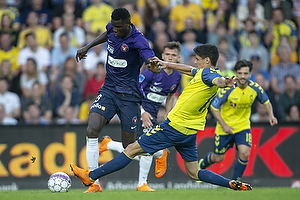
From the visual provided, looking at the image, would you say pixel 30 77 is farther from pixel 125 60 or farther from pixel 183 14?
pixel 125 60

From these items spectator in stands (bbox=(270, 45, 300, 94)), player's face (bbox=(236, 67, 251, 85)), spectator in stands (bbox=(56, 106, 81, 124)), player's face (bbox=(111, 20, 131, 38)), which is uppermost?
player's face (bbox=(111, 20, 131, 38))

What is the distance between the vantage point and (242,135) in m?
9.99

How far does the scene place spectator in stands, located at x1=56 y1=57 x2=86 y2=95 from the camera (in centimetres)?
1295

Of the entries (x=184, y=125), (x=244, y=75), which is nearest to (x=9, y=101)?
(x=244, y=75)

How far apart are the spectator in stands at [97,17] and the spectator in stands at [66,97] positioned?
7.03 feet

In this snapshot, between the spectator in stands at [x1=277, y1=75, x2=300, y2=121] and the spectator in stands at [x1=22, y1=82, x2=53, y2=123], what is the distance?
5431 mm

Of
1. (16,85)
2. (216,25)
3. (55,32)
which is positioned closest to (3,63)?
(16,85)

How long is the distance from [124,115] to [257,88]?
2.93m

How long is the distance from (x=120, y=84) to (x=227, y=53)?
6019mm

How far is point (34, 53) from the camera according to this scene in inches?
538

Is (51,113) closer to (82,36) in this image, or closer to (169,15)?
(82,36)

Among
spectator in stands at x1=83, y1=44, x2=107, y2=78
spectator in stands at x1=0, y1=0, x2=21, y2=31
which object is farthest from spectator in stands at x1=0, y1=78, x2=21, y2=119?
spectator in stands at x1=0, y1=0, x2=21, y2=31

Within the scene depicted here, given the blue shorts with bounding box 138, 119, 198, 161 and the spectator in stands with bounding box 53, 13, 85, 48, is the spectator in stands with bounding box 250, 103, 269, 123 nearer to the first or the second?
the spectator in stands with bounding box 53, 13, 85, 48

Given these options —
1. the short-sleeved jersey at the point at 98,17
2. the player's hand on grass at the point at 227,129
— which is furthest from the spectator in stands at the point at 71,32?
the player's hand on grass at the point at 227,129
